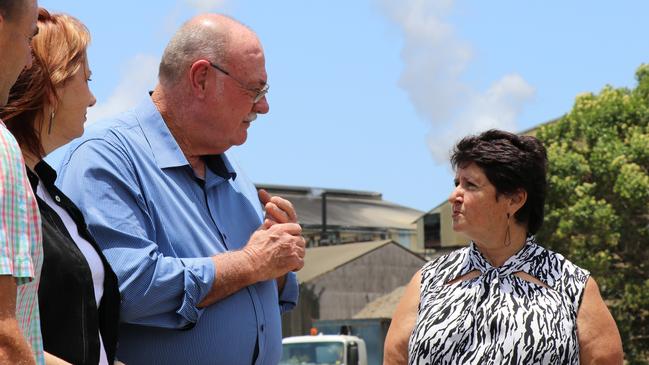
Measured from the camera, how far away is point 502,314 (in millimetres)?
5086

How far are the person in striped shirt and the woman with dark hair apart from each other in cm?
295

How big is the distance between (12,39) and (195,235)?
1931mm

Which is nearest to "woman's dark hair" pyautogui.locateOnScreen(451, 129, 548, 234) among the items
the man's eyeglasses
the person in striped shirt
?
the man's eyeglasses

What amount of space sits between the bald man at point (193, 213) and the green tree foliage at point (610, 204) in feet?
72.9

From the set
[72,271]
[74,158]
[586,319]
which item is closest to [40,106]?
[72,271]

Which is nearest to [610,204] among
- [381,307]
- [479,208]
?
[381,307]

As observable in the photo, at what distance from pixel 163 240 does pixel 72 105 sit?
876 mm

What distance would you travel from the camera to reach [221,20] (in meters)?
4.47


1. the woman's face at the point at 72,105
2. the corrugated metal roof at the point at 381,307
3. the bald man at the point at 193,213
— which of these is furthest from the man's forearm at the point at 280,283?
the corrugated metal roof at the point at 381,307

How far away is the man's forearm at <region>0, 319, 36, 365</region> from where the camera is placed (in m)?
2.12

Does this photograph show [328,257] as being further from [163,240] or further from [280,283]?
[163,240]

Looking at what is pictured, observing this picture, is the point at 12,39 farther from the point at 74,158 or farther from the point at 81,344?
the point at 74,158

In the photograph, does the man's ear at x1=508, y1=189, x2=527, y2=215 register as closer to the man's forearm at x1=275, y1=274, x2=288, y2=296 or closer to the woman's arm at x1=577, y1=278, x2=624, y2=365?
the woman's arm at x1=577, y1=278, x2=624, y2=365

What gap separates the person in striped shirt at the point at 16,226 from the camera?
2.13m
